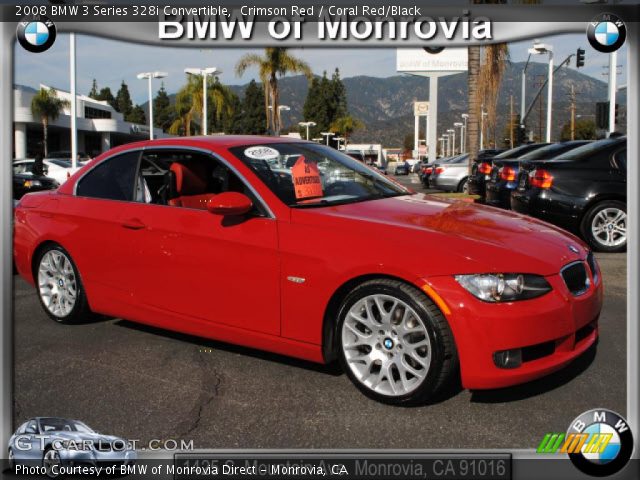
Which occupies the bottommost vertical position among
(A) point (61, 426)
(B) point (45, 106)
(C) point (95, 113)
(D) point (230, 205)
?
(A) point (61, 426)

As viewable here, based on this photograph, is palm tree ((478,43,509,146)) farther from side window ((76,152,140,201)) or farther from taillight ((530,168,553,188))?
side window ((76,152,140,201))

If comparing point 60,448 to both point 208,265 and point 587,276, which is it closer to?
point 208,265

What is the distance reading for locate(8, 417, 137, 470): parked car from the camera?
2.70 m

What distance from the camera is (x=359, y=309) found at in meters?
3.52

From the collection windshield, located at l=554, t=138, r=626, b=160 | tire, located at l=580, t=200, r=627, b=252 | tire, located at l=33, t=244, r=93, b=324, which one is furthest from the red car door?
windshield, located at l=554, t=138, r=626, b=160

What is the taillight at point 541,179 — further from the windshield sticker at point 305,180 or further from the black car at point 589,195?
the windshield sticker at point 305,180

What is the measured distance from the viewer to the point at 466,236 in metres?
3.49

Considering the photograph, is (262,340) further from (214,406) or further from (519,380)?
(519,380)

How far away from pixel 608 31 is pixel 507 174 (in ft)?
25.6

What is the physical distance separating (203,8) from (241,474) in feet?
6.64

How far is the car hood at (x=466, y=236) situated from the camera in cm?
330

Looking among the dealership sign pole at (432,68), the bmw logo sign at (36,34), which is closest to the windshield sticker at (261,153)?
the bmw logo sign at (36,34)

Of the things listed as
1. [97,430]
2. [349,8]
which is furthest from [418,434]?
[349,8]

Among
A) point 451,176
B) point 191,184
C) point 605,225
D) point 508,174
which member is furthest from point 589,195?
point 451,176
